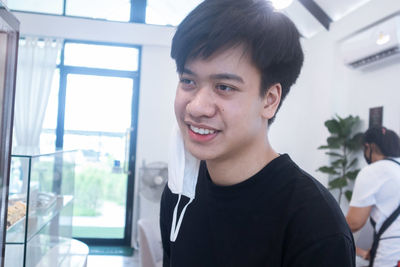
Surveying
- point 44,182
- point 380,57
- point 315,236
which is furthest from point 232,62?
point 380,57

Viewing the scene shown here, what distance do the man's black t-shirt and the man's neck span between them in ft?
0.07

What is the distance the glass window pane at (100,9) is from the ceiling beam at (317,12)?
2.76m

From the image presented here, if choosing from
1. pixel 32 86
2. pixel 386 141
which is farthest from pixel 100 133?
pixel 386 141

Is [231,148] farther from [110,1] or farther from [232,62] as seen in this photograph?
[110,1]

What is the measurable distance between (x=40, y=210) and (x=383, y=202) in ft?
6.51

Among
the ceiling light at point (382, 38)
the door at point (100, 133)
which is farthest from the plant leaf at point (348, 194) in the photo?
the door at point (100, 133)

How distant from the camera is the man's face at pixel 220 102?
0.87 metres

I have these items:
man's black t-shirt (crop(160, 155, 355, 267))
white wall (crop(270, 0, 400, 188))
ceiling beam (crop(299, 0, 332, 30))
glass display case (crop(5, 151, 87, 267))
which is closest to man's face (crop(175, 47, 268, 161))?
man's black t-shirt (crop(160, 155, 355, 267))

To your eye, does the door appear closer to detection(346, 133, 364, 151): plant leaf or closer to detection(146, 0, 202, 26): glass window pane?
detection(146, 0, 202, 26): glass window pane

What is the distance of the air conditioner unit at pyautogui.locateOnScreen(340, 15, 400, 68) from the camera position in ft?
10.5

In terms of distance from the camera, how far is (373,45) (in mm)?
3479

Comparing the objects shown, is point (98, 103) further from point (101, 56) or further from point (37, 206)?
point (37, 206)

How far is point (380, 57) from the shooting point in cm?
347

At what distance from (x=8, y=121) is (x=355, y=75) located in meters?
3.76
